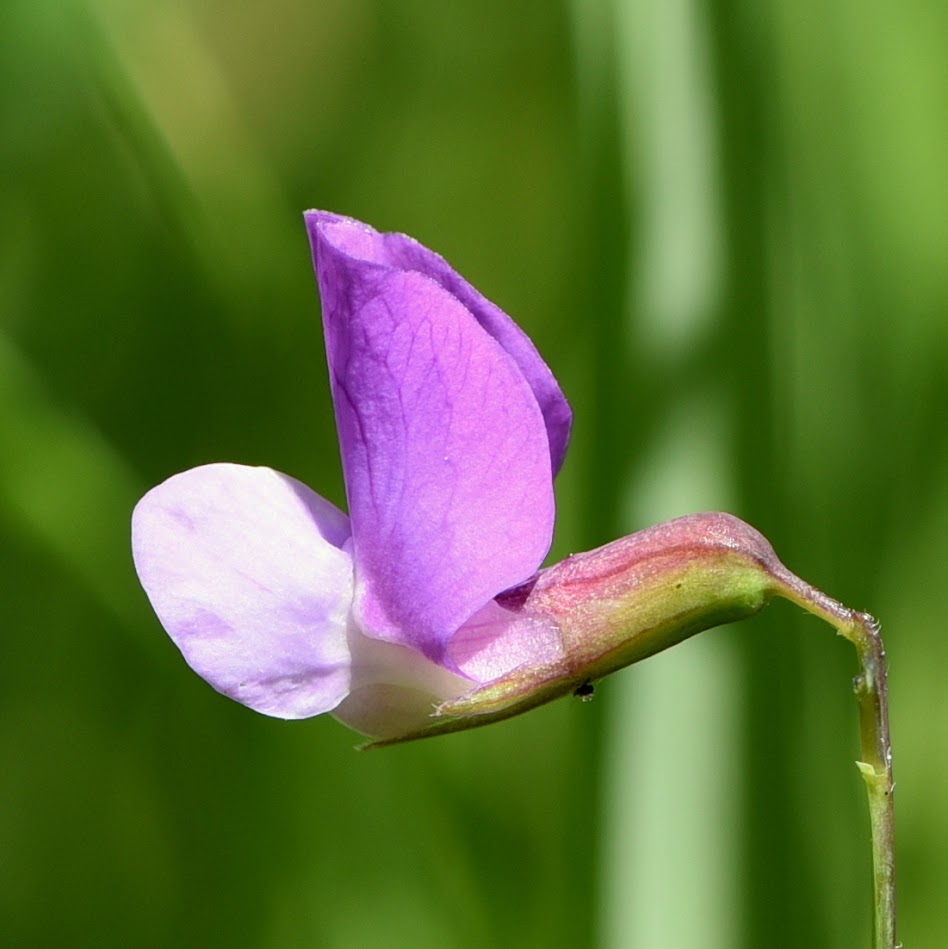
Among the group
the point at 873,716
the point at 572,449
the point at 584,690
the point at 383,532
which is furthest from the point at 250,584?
the point at 572,449

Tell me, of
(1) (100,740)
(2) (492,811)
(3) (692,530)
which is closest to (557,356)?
(2) (492,811)

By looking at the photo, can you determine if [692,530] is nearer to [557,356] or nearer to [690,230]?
[690,230]

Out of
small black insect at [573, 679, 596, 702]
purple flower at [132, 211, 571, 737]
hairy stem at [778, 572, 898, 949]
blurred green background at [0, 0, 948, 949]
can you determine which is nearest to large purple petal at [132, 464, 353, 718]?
purple flower at [132, 211, 571, 737]

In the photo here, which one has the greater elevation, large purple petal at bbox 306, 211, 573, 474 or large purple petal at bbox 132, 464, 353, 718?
large purple petal at bbox 306, 211, 573, 474

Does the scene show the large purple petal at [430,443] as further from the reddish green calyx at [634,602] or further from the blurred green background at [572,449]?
the blurred green background at [572,449]

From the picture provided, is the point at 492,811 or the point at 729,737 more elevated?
the point at 729,737

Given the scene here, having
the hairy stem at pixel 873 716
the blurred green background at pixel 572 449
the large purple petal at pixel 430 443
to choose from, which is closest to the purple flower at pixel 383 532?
the large purple petal at pixel 430 443

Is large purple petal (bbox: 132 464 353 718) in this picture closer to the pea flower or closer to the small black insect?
the pea flower
